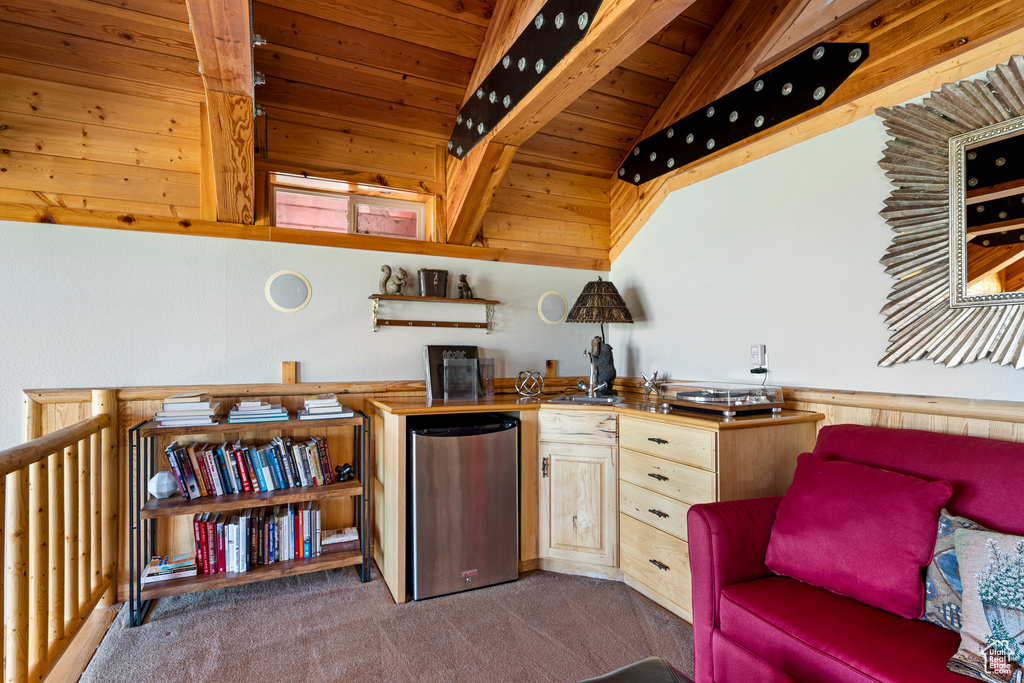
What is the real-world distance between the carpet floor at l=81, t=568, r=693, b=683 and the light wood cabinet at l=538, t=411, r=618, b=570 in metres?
0.16

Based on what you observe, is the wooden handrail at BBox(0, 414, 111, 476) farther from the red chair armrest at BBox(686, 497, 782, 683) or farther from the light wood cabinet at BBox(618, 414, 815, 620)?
the light wood cabinet at BBox(618, 414, 815, 620)

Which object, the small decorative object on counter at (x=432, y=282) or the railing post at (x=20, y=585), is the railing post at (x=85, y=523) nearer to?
the railing post at (x=20, y=585)

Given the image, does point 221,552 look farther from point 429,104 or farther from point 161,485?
point 429,104

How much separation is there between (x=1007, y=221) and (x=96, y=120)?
376cm

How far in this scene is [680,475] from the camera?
7.14 ft

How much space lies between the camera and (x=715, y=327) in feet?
9.15

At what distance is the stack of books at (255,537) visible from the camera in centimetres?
237

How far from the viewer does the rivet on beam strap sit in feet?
7.00

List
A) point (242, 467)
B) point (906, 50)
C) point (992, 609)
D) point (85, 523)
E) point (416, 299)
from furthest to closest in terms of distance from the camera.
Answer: point (416, 299)
point (242, 467)
point (85, 523)
point (906, 50)
point (992, 609)

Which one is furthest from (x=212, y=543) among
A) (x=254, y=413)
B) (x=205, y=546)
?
(x=254, y=413)

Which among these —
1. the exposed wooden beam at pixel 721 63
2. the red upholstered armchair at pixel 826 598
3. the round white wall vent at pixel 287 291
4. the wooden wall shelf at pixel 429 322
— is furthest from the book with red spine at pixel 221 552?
the exposed wooden beam at pixel 721 63

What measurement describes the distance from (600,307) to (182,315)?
87.3 inches

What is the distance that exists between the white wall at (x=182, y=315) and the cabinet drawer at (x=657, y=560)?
4.56 ft

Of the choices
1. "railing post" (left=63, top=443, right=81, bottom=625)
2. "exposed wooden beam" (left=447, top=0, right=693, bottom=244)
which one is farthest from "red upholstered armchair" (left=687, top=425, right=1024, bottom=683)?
"railing post" (left=63, top=443, right=81, bottom=625)
